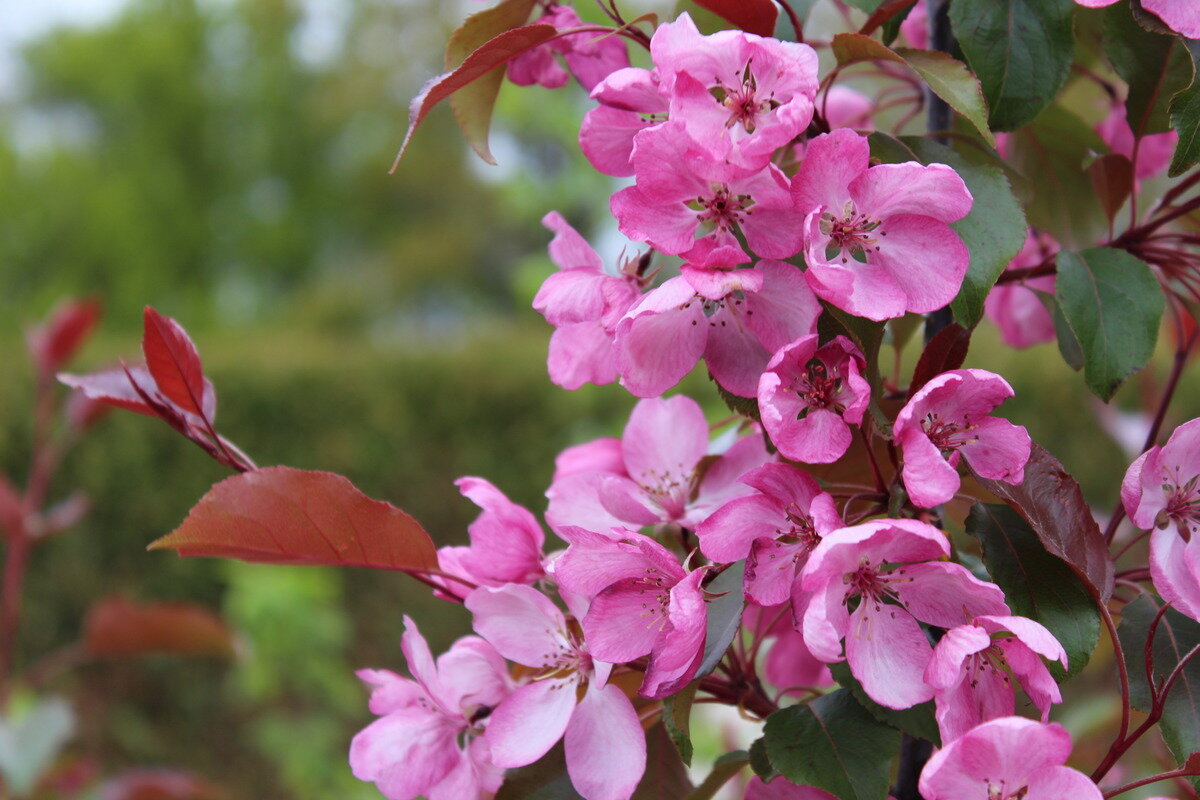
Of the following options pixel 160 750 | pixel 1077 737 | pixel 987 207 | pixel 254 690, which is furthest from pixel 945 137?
pixel 160 750

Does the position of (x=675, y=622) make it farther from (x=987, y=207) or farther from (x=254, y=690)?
(x=254, y=690)

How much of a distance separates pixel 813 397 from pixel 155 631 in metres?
1.41

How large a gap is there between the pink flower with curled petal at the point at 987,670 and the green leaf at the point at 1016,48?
29cm

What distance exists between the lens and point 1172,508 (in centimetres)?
56

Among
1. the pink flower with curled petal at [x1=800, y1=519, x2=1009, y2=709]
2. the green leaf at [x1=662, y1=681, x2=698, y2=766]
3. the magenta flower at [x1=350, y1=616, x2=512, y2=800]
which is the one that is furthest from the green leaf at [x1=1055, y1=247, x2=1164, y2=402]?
the magenta flower at [x1=350, y1=616, x2=512, y2=800]

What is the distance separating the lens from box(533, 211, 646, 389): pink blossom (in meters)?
0.56

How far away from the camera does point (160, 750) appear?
4.06m

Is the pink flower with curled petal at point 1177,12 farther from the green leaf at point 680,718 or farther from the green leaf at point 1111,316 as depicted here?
the green leaf at point 680,718

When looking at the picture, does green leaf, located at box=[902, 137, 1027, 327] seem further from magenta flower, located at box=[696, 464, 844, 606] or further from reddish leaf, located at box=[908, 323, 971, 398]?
magenta flower, located at box=[696, 464, 844, 606]

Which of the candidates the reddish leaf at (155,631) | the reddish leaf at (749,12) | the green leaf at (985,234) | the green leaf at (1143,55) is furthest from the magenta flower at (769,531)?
the reddish leaf at (155,631)

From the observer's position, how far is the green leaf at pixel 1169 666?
1.77 feet

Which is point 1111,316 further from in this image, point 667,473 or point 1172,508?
point 667,473

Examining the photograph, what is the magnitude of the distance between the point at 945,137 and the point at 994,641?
0.34 m

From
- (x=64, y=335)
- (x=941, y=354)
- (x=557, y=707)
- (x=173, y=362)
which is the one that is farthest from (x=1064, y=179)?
(x=64, y=335)
